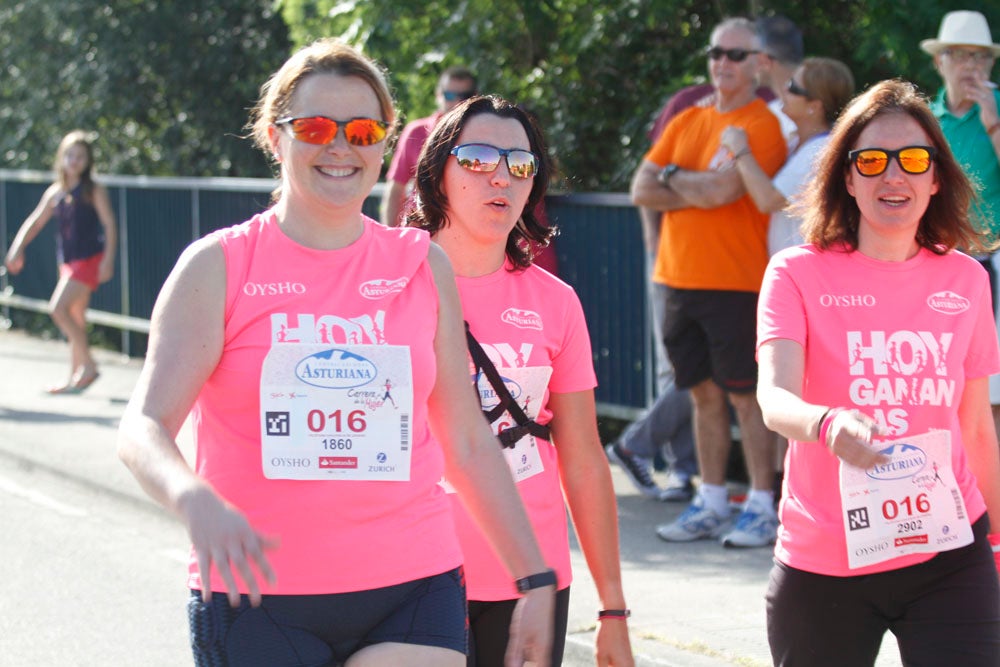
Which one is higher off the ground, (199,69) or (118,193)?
(199,69)

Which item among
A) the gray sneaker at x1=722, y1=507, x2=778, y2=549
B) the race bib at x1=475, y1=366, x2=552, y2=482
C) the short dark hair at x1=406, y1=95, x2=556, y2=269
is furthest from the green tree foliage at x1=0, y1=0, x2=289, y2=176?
the race bib at x1=475, y1=366, x2=552, y2=482

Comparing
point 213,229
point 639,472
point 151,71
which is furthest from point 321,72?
point 151,71

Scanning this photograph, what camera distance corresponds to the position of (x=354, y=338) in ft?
9.42

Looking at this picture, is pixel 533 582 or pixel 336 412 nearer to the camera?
pixel 336 412

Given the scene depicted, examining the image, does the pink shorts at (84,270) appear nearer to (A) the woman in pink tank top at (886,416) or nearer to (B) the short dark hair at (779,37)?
(B) the short dark hair at (779,37)

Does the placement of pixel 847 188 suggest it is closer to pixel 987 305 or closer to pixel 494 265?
pixel 987 305

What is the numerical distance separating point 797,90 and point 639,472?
233cm

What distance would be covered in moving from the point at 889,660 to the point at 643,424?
3.06 m

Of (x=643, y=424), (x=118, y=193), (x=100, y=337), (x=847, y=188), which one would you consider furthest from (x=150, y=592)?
(x=100, y=337)

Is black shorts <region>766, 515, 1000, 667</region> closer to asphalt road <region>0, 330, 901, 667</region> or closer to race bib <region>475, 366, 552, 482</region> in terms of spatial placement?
race bib <region>475, 366, 552, 482</region>

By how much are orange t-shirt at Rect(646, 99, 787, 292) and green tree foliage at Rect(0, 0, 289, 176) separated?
922 cm

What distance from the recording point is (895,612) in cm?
355

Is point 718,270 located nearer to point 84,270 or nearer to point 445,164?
point 445,164

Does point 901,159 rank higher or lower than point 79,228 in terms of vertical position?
higher
